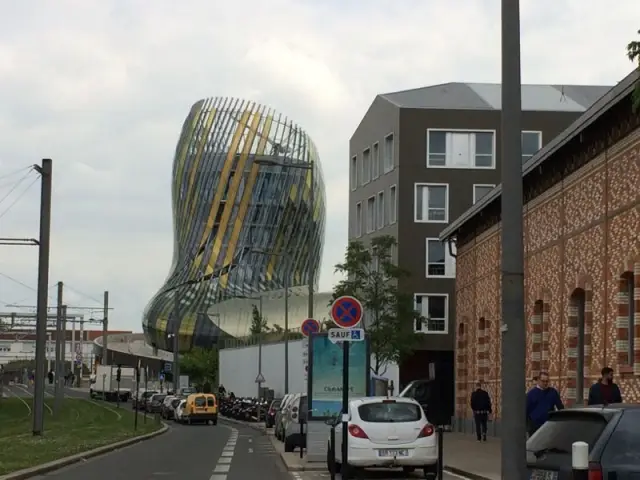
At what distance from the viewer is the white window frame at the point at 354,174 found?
72562mm

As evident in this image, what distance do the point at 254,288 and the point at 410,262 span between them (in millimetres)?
71543

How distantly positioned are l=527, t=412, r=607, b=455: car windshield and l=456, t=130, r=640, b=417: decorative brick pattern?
48.4ft

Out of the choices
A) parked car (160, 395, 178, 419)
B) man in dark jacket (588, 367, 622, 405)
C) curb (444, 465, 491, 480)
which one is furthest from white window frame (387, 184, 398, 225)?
man in dark jacket (588, 367, 622, 405)

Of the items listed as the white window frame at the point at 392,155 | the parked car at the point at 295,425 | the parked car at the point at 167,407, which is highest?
the white window frame at the point at 392,155

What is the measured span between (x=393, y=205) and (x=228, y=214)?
72.4 m

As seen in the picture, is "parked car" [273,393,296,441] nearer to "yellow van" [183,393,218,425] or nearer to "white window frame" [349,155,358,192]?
"yellow van" [183,393,218,425]

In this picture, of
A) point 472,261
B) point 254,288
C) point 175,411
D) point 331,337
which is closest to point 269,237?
point 254,288

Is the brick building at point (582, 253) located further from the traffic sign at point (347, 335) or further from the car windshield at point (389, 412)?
the traffic sign at point (347, 335)

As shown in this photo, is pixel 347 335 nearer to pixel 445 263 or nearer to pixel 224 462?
pixel 224 462

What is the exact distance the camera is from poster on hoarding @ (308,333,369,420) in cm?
2844

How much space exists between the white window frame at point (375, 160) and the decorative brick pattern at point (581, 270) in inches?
1019

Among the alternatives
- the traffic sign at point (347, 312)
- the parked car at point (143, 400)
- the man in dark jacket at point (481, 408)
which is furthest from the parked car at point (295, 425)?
the parked car at point (143, 400)

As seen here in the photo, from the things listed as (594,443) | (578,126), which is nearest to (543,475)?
(594,443)

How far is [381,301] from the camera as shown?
51.6m
